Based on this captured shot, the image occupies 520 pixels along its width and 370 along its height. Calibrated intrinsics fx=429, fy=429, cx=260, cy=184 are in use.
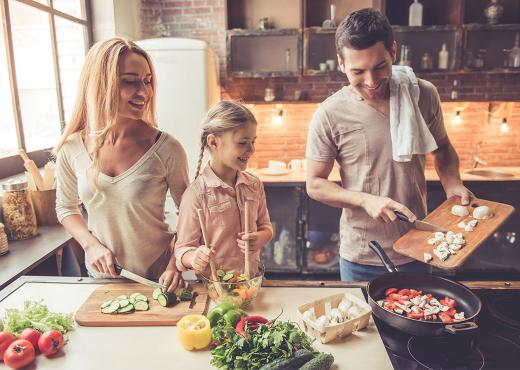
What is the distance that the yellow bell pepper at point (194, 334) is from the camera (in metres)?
1.13

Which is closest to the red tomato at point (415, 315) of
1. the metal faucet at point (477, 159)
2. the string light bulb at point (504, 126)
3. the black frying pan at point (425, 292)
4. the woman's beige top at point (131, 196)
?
the black frying pan at point (425, 292)

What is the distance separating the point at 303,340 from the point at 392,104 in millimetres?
1105

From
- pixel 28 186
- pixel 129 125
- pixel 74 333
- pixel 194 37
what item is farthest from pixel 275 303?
pixel 194 37

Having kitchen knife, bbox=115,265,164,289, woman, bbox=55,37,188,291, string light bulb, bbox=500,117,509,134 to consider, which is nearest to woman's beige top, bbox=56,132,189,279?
woman, bbox=55,37,188,291

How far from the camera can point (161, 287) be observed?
143 cm

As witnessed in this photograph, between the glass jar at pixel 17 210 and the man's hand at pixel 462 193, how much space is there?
6.89ft

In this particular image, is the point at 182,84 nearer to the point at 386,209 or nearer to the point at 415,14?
the point at 415,14

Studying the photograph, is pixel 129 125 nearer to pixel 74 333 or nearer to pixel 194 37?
pixel 74 333

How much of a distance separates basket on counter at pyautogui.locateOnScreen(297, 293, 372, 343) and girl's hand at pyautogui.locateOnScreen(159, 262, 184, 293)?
45 centimetres

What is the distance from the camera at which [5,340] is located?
1.11 m

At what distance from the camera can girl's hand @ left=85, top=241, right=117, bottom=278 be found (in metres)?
1.50

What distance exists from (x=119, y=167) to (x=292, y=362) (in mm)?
967

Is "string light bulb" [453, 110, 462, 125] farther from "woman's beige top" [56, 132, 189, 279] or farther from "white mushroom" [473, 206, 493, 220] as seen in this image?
"woman's beige top" [56, 132, 189, 279]

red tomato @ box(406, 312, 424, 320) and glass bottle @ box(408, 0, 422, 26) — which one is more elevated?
glass bottle @ box(408, 0, 422, 26)
